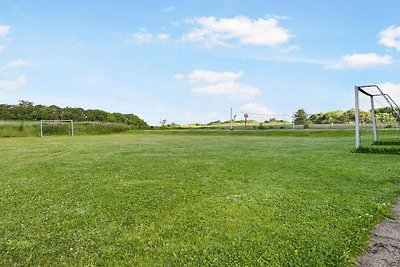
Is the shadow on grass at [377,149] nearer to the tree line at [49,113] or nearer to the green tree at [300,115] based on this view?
the green tree at [300,115]

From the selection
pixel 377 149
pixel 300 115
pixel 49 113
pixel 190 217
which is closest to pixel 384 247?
pixel 190 217

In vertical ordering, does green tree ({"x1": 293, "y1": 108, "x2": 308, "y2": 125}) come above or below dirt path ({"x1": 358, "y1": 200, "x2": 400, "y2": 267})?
above

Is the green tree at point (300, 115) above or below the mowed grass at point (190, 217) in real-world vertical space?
above

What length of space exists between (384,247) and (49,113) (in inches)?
2167

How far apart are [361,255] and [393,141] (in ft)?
50.3

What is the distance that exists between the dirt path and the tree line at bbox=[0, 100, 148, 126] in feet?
167

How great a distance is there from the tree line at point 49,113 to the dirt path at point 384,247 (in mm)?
A: 50913

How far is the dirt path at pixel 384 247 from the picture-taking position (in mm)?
3605

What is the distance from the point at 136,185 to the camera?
6961 mm

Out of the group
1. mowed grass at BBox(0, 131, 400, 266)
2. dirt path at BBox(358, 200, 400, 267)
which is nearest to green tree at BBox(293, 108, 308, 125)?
mowed grass at BBox(0, 131, 400, 266)

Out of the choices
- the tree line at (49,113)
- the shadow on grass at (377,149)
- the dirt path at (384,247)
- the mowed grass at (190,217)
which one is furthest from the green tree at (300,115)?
the dirt path at (384,247)

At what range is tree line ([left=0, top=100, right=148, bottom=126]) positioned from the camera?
48.7m

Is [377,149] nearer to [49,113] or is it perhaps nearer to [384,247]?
[384,247]

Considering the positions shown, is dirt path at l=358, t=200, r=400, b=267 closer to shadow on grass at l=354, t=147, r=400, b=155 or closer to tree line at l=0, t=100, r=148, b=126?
shadow on grass at l=354, t=147, r=400, b=155
